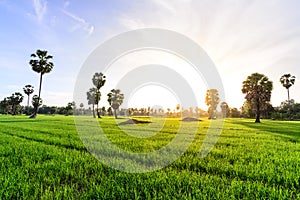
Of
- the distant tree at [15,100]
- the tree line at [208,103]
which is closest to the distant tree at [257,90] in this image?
the tree line at [208,103]

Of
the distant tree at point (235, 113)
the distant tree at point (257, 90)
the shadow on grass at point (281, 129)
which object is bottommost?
the shadow on grass at point (281, 129)

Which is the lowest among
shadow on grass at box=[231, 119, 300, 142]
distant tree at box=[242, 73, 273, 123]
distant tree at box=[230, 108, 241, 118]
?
shadow on grass at box=[231, 119, 300, 142]

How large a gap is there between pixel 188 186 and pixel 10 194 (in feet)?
9.49

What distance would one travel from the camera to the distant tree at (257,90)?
1585 inches

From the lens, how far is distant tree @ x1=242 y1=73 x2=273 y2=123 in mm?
40250

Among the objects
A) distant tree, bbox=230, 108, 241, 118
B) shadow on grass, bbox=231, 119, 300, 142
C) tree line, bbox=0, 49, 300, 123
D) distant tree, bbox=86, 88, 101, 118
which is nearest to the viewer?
shadow on grass, bbox=231, 119, 300, 142

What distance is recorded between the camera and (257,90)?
134 feet

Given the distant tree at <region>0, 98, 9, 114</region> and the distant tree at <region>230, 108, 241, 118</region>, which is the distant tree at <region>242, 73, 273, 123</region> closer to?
the distant tree at <region>230, 108, 241, 118</region>

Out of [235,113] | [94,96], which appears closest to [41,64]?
[94,96]

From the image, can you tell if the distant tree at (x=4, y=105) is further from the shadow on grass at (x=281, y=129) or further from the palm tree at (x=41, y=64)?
the shadow on grass at (x=281, y=129)

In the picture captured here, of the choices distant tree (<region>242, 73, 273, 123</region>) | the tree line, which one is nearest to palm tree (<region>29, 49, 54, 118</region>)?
the tree line

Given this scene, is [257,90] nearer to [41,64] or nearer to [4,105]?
[41,64]

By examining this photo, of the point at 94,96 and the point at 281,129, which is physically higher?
the point at 94,96

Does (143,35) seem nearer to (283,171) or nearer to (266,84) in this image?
(283,171)
